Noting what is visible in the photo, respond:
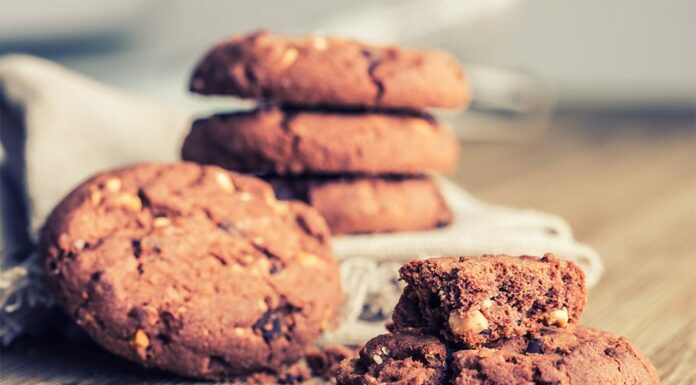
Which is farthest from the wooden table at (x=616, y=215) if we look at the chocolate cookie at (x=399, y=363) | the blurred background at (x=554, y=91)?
the chocolate cookie at (x=399, y=363)

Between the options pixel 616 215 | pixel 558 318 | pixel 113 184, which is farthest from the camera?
pixel 616 215

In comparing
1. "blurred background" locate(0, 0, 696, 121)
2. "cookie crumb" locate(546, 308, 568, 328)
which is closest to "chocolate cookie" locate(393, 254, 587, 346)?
"cookie crumb" locate(546, 308, 568, 328)

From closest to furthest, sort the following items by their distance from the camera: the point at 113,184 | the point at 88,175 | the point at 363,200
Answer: the point at 113,184
the point at 363,200
the point at 88,175

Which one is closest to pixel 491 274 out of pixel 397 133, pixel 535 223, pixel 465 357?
pixel 465 357

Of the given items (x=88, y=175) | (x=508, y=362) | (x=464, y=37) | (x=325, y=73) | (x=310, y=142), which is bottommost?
(x=88, y=175)

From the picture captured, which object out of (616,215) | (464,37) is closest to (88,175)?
(616,215)

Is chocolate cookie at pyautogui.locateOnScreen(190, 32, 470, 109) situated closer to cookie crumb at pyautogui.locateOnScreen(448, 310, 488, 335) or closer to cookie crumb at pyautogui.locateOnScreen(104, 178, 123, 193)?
cookie crumb at pyautogui.locateOnScreen(104, 178, 123, 193)

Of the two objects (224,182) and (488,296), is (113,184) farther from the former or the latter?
(488,296)
